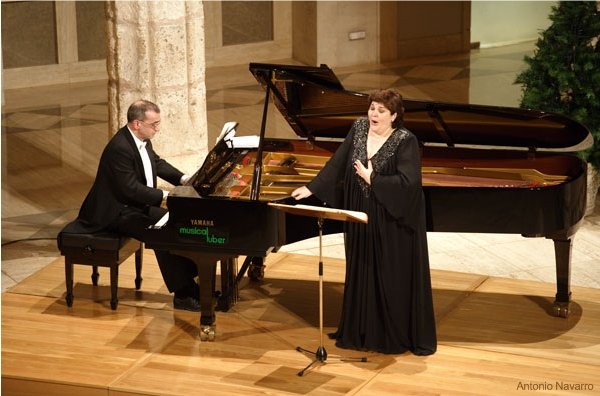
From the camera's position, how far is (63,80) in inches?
487

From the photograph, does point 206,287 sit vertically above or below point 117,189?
below

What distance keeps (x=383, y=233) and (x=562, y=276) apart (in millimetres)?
1180

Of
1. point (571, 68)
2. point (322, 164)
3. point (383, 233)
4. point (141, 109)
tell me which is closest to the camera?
point (383, 233)

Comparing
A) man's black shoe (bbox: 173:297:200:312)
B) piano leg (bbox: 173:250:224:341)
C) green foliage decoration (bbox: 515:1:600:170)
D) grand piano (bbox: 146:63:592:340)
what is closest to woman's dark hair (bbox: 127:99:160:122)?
grand piano (bbox: 146:63:592:340)

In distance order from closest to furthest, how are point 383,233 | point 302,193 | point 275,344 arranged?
point 383,233 < point 302,193 < point 275,344

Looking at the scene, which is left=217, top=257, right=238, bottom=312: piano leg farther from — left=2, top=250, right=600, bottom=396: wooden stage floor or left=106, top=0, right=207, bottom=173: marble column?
left=106, top=0, right=207, bottom=173: marble column

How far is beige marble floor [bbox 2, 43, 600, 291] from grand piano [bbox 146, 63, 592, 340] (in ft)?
3.46

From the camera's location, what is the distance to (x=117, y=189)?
670 cm

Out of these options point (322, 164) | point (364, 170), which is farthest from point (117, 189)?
point (364, 170)

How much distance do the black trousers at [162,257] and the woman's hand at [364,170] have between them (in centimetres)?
120

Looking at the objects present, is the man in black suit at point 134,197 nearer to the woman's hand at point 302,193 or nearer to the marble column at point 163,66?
the woman's hand at point 302,193

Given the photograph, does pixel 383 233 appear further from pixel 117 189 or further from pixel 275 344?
pixel 117 189

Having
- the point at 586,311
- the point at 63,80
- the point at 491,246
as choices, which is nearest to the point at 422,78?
the point at 63,80

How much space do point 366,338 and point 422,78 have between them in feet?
21.3
